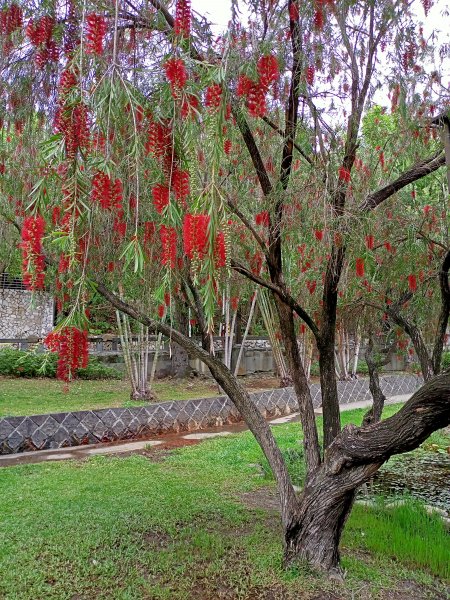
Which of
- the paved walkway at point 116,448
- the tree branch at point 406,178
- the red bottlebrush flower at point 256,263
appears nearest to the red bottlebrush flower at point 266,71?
the tree branch at point 406,178

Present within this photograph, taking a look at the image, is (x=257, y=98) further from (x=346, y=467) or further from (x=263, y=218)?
(x=346, y=467)

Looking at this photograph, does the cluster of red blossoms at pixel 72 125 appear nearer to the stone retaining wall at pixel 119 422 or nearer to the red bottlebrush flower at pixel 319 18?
the red bottlebrush flower at pixel 319 18

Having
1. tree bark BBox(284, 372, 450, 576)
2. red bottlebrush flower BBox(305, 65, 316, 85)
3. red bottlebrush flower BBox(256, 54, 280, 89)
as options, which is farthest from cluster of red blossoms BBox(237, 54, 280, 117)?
tree bark BBox(284, 372, 450, 576)

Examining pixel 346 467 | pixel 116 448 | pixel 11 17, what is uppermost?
pixel 11 17

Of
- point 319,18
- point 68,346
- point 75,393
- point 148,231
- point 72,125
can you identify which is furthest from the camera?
point 75,393

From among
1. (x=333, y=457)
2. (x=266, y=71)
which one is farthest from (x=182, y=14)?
(x=333, y=457)

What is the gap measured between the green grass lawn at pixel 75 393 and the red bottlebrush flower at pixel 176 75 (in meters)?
6.44

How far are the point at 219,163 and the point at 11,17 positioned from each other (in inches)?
60.8

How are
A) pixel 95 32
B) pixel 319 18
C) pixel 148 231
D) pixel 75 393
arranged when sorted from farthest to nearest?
pixel 75 393 → pixel 148 231 → pixel 319 18 → pixel 95 32

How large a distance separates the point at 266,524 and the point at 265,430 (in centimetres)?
93

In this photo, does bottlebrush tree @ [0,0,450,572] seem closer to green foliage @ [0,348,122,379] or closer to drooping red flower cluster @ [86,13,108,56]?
drooping red flower cluster @ [86,13,108,56]

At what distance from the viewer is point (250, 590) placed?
9.66 feet

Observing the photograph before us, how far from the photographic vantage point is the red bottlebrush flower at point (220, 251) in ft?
6.18

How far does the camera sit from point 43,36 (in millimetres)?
2656
